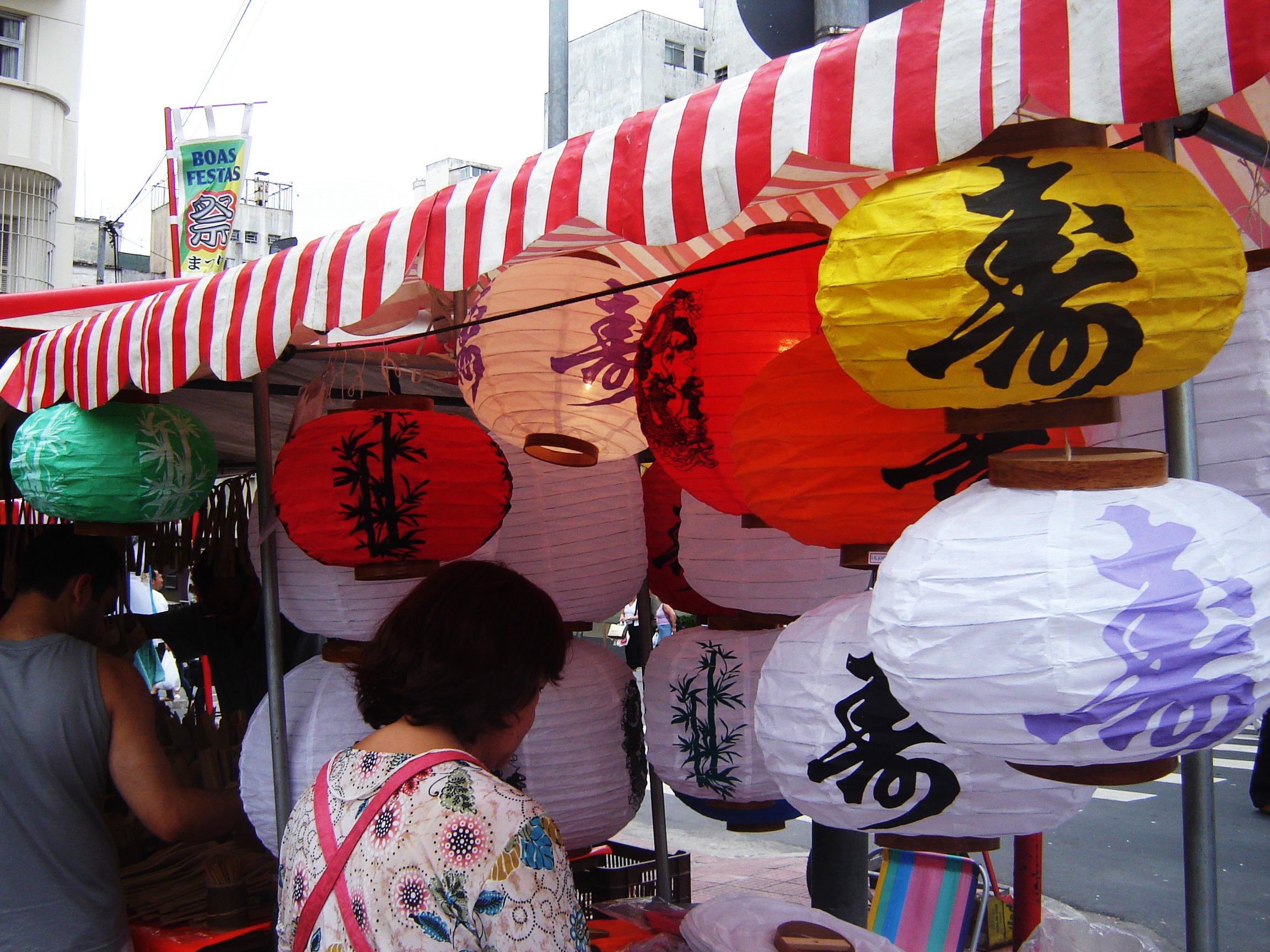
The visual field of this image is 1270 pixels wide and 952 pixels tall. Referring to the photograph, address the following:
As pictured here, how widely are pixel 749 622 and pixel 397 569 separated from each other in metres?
0.87

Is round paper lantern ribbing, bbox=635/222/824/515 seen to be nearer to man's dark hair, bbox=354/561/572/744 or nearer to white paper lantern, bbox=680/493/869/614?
white paper lantern, bbox=680/493/869/614

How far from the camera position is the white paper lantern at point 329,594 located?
2434 millimetres

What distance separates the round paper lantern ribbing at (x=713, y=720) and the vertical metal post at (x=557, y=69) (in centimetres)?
411

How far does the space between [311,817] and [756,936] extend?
1.11 m

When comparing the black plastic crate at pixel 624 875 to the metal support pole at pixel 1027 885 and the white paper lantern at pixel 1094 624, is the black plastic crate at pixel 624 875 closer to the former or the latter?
the metal support pole at pixel 1027 885

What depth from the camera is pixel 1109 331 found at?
1.02 m

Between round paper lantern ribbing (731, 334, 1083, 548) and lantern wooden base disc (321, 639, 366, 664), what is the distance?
1.33m

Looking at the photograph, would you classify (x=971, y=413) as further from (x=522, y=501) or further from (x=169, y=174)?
(x=169, y=174)

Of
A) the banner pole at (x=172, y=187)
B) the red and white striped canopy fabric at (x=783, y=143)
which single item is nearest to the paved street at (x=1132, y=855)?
the red and white striped canopy fabric at (x=783, y=143)

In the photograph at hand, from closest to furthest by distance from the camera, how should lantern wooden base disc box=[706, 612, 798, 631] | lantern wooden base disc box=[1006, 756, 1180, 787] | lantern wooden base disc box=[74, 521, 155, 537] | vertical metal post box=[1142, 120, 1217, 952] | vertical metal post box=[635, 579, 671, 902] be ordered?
lantern wooden base disc box=[1006, 756, 1180, 787] < vertical metal post box=[1142, 120, 1217, 952] < lantern wooden base disc box=[706, 612, 798, 631] < lantern wooden base disc box=[74, 521, 155, 537] < vertical metal post box=[635, 579, 671, 902]

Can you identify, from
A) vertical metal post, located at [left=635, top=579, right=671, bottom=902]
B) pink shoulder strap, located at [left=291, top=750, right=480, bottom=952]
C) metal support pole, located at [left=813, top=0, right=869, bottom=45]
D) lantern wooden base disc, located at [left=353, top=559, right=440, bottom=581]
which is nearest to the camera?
pink shoulder strap, located at [left=291, top=750, right=480, bottom=952]

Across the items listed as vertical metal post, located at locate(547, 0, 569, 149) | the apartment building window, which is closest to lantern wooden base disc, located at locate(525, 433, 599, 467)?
vertical metal post, located at locate(547, 0, 569, 149)

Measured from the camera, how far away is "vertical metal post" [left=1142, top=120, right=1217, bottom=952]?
123cm

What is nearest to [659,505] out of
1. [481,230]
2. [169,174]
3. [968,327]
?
[481,230]
